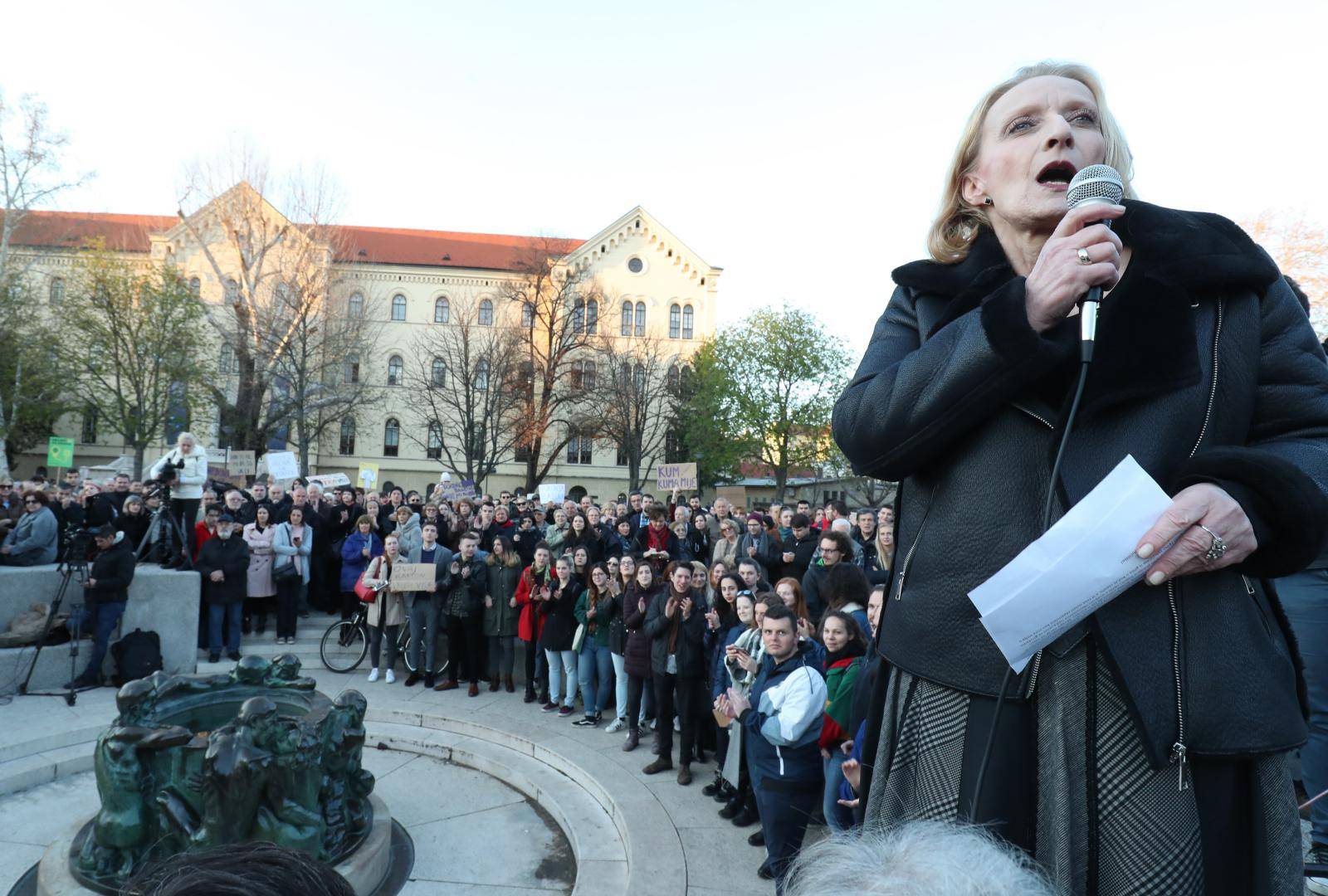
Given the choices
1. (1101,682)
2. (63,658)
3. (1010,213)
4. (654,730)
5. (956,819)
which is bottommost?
(654,730)

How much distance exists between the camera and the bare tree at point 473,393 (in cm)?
3800

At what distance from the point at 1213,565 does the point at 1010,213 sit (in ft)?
2.34

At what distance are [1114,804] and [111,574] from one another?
10916mm

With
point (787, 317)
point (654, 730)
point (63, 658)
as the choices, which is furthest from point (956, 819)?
point (787, 317)

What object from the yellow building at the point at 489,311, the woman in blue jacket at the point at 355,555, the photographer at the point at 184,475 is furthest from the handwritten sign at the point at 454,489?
the yellow building at the point at 489,311

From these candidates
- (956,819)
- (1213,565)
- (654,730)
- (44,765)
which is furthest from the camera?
(654,730)

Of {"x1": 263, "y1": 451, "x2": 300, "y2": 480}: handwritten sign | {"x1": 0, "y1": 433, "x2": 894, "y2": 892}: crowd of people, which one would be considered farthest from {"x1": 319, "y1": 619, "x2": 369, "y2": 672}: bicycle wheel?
{"x1": 263, "y1": 451, "x2": 300, "y2": 480}: handwritten sign

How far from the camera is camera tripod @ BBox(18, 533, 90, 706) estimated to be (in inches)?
347

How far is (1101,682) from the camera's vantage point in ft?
3.82

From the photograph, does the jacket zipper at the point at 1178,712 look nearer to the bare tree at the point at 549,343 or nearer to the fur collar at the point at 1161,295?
the fur collar at the point at 1161,295

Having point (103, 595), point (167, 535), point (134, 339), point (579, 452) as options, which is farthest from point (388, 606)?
point (579, 452)

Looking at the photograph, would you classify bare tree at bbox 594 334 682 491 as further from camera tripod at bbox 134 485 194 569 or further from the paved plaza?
the paved plaza

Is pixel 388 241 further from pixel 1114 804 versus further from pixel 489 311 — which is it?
pixel 1114 804

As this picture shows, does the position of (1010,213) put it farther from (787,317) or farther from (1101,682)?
(787,317)
